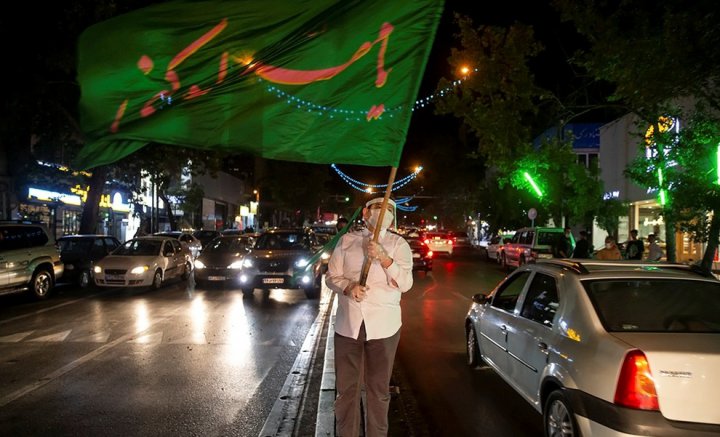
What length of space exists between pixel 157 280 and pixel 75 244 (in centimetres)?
361

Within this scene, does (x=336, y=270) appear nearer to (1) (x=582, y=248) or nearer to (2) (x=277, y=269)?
(2) (x=277, y=269)

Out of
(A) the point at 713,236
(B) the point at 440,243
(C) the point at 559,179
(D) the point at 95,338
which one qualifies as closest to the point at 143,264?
(D) the point at 95,338

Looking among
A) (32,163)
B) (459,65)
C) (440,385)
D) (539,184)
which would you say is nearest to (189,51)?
(440,385)

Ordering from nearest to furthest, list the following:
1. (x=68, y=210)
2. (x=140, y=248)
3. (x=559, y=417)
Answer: (x=559, y=417) < (x=140, y=248) < (x=68, y=210)

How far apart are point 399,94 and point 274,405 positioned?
11.6ft

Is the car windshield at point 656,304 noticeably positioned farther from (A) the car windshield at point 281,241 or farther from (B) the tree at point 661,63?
(A) the car windshield at point 281,241

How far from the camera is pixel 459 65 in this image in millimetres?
18578

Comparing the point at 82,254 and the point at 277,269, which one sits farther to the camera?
Result: the point at 82,254

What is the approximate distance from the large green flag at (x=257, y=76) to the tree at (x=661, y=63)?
7.48 m

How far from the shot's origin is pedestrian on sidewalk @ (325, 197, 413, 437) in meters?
4.35

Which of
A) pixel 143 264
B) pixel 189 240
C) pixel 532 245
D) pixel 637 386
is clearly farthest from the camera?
pixel 189 240

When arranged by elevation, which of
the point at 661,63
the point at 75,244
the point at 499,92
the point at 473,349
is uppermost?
the point at 499,92

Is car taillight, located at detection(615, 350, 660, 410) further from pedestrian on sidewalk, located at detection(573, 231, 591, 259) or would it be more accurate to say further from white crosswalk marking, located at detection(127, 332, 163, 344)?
pedestrian on sidewalk, located at detection(573, 231, 591, 259)

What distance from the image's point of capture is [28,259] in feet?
47.7
